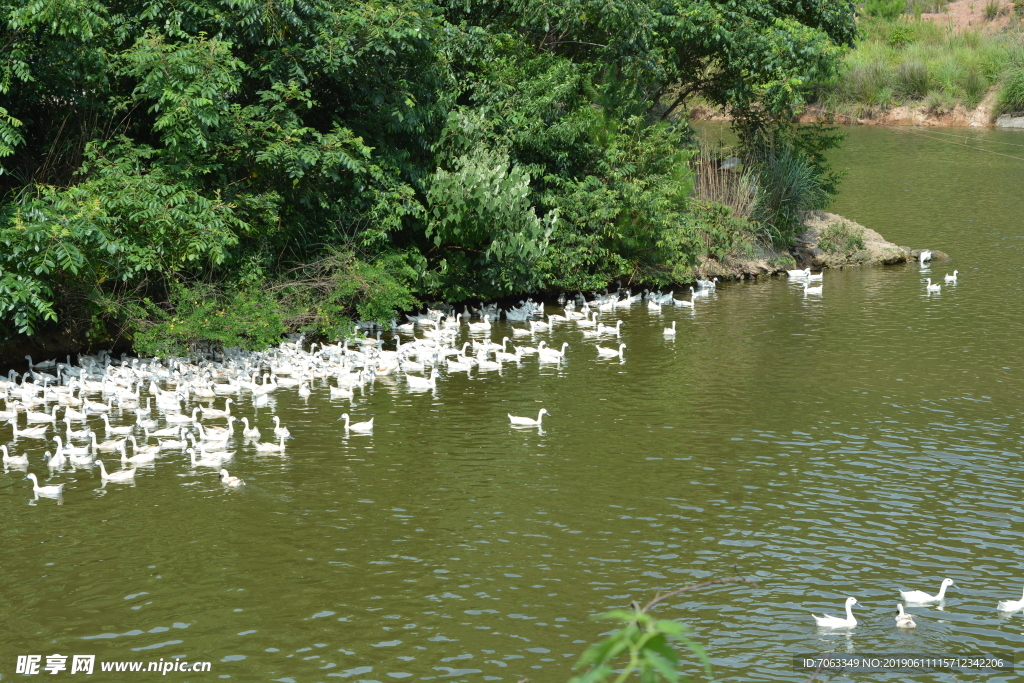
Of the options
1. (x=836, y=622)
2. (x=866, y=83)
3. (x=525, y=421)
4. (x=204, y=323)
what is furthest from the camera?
(x=866, y=83)

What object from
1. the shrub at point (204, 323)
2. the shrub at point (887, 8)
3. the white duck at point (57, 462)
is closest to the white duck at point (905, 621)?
the white duck at point (57, 462)

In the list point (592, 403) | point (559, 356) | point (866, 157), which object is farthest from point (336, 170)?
point (866, 157)

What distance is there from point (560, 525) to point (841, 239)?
23.2m

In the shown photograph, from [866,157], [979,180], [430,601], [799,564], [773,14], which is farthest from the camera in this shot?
[866,157]

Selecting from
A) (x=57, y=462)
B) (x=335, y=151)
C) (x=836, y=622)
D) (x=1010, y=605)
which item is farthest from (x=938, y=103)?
(x=57, y=462)

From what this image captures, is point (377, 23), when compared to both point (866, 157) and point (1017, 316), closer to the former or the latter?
point (1017, 316)

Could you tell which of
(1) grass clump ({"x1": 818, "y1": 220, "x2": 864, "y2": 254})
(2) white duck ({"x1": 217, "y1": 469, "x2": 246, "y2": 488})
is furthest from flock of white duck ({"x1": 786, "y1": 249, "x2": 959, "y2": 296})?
(2) white duck ({"x1": 217, "y1": 469, "x2": 246, "y2": 488})

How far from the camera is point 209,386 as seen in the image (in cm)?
2105

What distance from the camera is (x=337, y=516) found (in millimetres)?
15125

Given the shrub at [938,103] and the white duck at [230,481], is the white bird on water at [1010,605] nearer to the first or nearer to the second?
the white duck at [230,481]

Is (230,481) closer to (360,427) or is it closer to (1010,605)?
(360,427)

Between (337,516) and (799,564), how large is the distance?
6.36 m

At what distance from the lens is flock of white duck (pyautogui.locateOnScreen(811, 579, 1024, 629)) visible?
38.4 feet

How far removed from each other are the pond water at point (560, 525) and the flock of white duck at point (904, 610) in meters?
0.16
